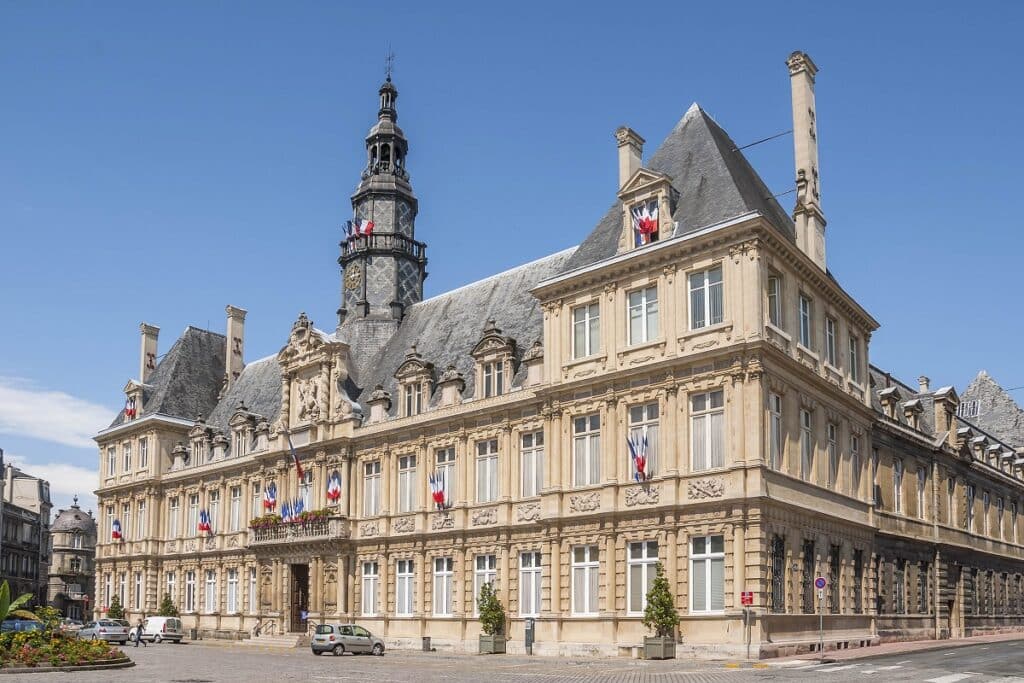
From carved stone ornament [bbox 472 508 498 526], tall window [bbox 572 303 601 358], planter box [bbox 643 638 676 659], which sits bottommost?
planter box [bbox 643 638 676 659]

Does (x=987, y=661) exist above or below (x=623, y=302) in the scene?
below

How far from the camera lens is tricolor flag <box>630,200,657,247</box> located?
130ft

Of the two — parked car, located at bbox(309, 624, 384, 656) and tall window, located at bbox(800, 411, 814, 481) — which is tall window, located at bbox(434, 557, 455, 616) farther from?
tall window, located at bbox(800, 411, 814, 481)

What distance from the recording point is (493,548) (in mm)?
45125

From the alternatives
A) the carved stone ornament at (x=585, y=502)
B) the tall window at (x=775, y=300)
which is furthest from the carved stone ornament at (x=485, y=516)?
the tall window at (x=775, y=300)

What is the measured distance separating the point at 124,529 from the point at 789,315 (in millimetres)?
49597

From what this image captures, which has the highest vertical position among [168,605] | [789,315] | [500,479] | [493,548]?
[789,315]

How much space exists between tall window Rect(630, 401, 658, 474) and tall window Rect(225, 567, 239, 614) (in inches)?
1201

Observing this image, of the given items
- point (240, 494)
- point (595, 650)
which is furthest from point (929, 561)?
point (240, 494)

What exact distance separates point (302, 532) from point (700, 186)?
87.0 ft

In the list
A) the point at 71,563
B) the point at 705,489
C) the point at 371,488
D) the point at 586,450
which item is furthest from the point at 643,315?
the point at 71,563

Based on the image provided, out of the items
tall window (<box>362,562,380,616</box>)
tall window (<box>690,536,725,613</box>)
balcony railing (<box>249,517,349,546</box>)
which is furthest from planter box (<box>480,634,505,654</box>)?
balcony railing (<box>249,517,349,546</box>)

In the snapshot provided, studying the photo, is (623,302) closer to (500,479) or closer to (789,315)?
(789,315)

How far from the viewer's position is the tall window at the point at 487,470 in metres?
45.9
